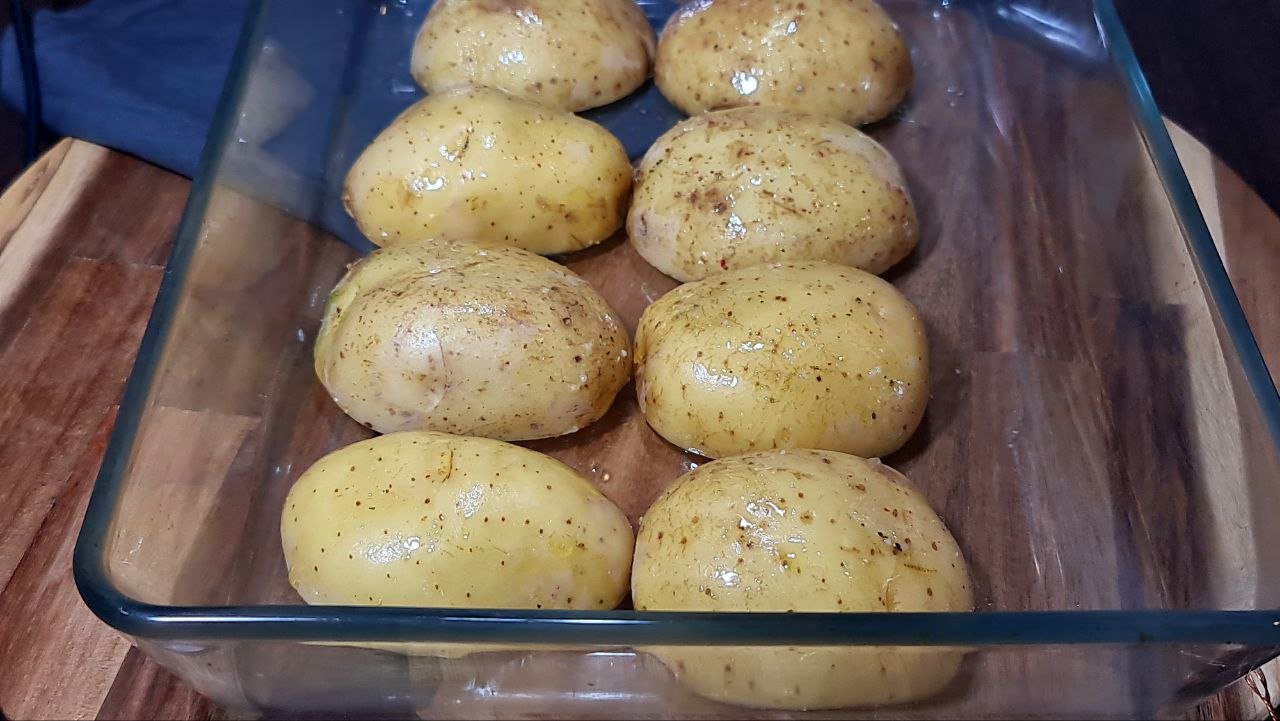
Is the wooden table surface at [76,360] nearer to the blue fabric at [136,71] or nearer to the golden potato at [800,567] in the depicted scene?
the blue fabric at [136,71]

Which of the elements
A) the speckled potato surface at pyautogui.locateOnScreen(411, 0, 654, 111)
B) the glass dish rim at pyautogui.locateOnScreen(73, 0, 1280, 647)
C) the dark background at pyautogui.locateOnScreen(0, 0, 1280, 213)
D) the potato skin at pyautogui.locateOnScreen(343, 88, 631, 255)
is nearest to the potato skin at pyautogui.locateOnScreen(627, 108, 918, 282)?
the potato skin at pyautogui.locateOnScreen(343, 88, 631, 255)

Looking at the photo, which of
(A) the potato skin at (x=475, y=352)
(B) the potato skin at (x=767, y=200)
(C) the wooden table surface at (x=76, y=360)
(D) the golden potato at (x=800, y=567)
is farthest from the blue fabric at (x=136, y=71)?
(D) the golden potato at (x=800, y=567)

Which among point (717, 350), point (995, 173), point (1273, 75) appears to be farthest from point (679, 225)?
point (1273, 75)

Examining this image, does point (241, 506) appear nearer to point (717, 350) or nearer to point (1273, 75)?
point (717, 350)

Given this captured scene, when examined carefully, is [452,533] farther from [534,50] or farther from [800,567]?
[534,50]

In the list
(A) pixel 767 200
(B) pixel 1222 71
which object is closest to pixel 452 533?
(A) pixel 767 200

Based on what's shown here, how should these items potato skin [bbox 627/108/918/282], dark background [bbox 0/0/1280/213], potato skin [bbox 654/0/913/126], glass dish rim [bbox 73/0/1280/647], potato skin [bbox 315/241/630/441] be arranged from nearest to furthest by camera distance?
glass dish rim [bbox 73/0/1280/647], potato skin [bbox 315/241/630/441], potato skin [bbox 627/108/918/282], potato skin [bbox 654/0/913/126], dark background [bbox 0/0/1280/213]

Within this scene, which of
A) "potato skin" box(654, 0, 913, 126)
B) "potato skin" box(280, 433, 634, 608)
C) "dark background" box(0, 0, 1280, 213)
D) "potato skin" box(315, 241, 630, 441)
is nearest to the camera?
"potato skin" box(280, 433, 634, 608)

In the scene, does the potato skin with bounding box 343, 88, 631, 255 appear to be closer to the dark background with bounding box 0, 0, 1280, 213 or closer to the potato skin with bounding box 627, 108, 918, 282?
the potato skin with bounding box 627, 108, 918, 282
